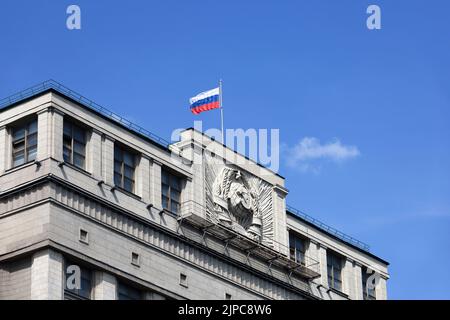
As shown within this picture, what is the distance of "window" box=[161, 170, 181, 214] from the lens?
91562 millimetres

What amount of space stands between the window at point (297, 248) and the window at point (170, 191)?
12.2 metres

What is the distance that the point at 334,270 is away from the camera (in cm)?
10562

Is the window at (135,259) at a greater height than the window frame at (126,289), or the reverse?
the window at (135,259)

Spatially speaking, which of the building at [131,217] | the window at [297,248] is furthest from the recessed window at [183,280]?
the window at [297,248]

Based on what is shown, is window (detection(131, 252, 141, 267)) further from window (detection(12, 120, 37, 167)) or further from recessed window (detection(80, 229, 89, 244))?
window (detection(12, 120, 37, 167))

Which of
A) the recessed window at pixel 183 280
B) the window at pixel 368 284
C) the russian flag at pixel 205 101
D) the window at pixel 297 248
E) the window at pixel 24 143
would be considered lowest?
the recessed window at pixel 183 280

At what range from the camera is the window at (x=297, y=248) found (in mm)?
101562

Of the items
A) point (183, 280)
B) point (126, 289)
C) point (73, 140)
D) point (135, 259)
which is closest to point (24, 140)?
point (73, 140)

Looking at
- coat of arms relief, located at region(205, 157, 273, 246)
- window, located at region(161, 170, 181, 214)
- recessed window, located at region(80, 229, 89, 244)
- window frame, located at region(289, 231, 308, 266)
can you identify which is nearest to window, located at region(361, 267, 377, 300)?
window frame, located at region(289, 231, 308, 266)

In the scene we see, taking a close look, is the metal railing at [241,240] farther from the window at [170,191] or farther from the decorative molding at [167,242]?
the decorative molding at [167,242]

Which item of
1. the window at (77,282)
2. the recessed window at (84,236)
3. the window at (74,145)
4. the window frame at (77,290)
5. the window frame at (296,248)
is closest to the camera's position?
the window frame at (77,290)

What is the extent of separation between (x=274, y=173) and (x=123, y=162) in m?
14.7

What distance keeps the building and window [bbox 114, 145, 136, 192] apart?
63 millimetres
